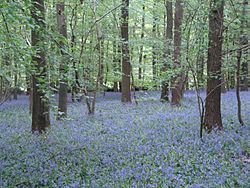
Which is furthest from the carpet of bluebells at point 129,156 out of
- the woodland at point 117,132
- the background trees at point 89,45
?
the background trees at point 89,45

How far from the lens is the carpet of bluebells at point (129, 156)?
5.11 m

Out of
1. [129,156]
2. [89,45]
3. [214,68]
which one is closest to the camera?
[129,156]

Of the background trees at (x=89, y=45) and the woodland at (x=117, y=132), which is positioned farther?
the woodland at (x=117, y=132)

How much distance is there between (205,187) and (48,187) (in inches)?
99.3

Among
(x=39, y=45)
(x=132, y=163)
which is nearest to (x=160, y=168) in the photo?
(x=132, y=163)

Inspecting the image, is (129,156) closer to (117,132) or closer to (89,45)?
(117,132)

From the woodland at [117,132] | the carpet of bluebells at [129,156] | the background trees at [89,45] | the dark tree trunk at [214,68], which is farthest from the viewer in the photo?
the dark tree trunk at [214,68]

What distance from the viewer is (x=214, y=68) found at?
27.5ft

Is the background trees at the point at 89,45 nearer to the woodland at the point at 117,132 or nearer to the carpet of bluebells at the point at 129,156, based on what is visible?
the woodland at the point at 117,132

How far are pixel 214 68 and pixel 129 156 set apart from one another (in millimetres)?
3673

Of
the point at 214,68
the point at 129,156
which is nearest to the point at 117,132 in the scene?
the point at 129,156

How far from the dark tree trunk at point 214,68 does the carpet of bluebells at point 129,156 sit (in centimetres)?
48

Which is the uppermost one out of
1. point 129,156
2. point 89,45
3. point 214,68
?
point 89,45

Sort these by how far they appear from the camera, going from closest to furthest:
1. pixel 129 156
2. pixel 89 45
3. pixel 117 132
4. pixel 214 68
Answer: pixel 129 156, pixel 214 68, pixel 117 132, pixel 89 45
